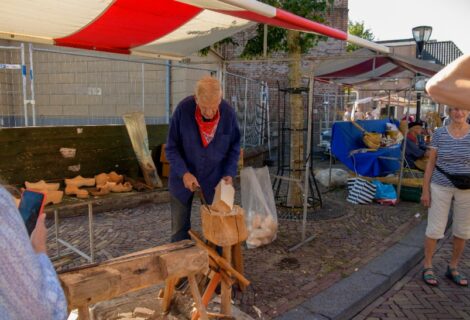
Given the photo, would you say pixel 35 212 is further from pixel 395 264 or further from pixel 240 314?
pixel 395 264

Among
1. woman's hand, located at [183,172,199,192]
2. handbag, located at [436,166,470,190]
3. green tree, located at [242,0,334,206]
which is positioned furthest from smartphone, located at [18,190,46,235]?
green tree, located at [242,0,334,206]

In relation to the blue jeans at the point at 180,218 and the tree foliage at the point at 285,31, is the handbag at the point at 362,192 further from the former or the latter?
the blue jeans at the point at 180,218

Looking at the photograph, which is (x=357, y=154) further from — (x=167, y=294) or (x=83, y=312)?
(x=83, y=312)

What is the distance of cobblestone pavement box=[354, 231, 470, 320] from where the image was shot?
11.3ft

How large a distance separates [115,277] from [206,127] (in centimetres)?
156

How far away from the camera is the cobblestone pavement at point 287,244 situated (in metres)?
3.59

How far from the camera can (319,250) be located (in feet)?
15.2

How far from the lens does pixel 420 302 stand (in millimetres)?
3662

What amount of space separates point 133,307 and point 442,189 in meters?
2.98

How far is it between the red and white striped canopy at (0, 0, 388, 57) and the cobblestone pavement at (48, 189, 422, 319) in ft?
6.72

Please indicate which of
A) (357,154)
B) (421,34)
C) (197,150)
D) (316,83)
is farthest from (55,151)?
(316,83)

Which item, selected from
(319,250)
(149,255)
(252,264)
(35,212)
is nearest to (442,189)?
A: (319,250)

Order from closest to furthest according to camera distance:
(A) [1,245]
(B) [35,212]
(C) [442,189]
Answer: (A) [1,245] → (B) [35,212] → (C) [442,189]

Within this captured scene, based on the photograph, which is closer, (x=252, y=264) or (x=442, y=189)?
(x=442, y=189)
